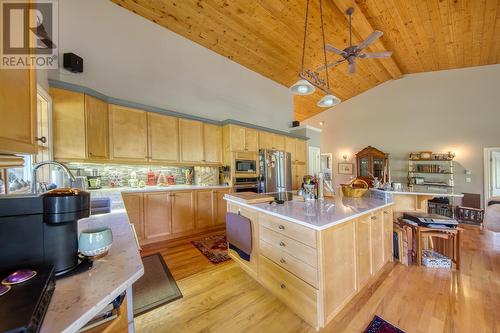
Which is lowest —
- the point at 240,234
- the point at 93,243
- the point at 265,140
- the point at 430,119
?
the point at 240,234

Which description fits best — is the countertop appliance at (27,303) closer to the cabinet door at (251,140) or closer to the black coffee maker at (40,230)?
the black coffee maker at (40,230)

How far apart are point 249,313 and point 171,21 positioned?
4.63 metres

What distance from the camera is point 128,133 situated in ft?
10.1

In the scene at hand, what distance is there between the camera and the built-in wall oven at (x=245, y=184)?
398 cm

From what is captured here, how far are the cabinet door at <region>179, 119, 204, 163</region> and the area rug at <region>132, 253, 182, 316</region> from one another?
1.95 metres

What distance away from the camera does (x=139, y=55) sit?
3.43m

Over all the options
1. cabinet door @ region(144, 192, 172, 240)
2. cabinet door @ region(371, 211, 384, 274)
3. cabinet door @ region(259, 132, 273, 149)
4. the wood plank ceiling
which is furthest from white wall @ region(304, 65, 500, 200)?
cabinet door @ region(144, 192, 172, 240)

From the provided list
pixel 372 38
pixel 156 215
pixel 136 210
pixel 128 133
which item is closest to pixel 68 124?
pixel 128 133

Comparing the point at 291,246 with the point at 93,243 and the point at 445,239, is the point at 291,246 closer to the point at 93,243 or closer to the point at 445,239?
the point at 93,243

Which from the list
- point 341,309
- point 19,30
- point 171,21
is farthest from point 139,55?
point 341,309

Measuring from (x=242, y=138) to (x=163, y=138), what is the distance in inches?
62.9

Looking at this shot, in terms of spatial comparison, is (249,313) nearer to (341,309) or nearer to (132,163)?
(341,309)

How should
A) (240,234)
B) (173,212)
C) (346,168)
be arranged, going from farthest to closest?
1. (346,168)
2. (173,212)
3. (240,234)
